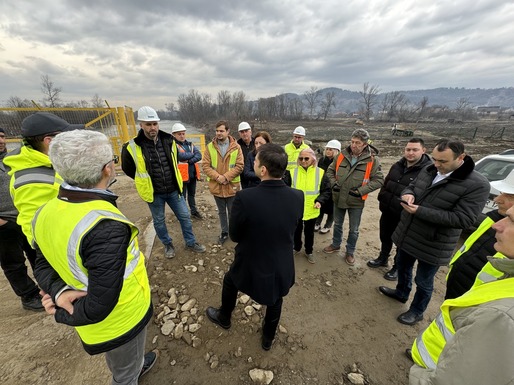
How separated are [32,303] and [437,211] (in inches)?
186

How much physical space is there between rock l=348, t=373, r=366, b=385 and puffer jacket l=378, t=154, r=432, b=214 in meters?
2.00

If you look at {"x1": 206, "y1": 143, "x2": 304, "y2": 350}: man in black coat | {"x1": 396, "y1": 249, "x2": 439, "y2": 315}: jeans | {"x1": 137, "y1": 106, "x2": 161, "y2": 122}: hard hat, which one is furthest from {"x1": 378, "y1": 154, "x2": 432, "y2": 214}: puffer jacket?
{"x1": 137, "y1": 106, "x2": 161, "y2": 122}: hard hat

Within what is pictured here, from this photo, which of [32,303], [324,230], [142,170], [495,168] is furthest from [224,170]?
[495,168]

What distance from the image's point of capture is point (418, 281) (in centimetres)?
241

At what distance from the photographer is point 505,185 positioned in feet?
4.77

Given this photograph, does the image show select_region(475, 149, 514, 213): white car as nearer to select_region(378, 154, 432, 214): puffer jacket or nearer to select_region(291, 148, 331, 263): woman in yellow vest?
select_region(378, 154, 432, 214): puffer jacket

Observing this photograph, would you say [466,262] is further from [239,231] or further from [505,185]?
[239,231]

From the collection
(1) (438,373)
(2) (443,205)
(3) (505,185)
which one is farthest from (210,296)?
(3) (505,185)

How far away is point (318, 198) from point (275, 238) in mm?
1753

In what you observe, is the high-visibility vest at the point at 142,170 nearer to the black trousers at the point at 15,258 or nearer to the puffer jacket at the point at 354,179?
the black trousers at the point at 15,258

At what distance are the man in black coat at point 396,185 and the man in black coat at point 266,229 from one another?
1.92 m

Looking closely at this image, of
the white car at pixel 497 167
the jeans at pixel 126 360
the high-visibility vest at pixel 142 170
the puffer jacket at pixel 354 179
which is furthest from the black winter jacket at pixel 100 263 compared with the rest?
the white car at pixel 497 167

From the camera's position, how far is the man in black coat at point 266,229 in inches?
63.4

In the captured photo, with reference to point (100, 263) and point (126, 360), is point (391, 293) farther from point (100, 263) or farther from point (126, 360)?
point (100, 263)
